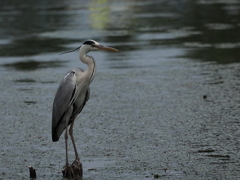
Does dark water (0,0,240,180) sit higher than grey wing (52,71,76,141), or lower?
lower

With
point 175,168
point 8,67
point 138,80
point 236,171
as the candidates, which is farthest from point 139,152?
point 8,67

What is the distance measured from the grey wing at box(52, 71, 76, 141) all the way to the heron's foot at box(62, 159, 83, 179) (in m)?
0.61

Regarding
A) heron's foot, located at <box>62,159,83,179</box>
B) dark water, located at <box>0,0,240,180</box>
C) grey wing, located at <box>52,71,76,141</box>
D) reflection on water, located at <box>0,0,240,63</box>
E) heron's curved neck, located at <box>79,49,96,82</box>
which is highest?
heron's curved neck, located at <box>79,49,96,82</box>

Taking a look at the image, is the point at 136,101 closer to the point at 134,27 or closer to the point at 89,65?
the point at 89,65

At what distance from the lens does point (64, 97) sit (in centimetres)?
747

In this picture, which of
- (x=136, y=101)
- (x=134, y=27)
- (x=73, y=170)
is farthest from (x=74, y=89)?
(x=134, y=27)

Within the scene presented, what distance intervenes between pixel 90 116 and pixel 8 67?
18.9 feet

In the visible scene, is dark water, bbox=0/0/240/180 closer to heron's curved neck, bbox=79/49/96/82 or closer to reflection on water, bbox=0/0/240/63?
reflection on water, bbox=0/0/240/63

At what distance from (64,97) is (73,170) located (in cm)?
87

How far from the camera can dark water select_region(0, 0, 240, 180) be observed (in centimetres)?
764

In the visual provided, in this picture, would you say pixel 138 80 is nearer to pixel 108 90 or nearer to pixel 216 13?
pixel 108 90

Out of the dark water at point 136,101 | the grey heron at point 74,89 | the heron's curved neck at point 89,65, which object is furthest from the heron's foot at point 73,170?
the heron's curved neck at point 89,65

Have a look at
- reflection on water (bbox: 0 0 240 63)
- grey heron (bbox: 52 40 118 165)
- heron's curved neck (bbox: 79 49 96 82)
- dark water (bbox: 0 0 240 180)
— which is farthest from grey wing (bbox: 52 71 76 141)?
reflection on water (bbox: 0 0 240 63)

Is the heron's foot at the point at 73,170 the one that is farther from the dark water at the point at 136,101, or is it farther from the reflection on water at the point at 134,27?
the reflection on water at the point at 134,27
